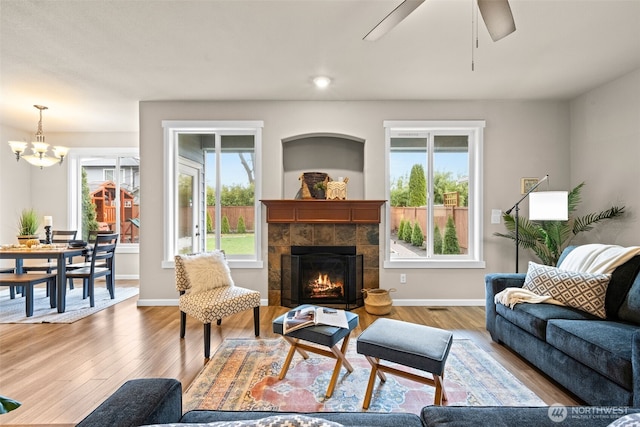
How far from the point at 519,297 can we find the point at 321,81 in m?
2.78

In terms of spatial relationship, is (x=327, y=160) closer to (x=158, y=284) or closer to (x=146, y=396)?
(x=158, y=284)

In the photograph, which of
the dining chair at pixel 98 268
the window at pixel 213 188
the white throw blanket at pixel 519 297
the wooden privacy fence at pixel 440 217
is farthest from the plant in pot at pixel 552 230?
the dining chair at pixel 98 268

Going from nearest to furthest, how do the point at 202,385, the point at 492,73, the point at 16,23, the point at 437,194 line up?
the point at 202,385 → the point at 16,23 → the point at 492,73 → the point at 437,194

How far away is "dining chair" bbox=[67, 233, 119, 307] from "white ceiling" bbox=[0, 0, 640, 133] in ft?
6.00

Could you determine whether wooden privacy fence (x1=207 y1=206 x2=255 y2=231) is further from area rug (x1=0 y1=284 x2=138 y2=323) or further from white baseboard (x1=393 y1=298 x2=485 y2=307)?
white baseboard (x1=393 y1=298 x2=485 y2=307)

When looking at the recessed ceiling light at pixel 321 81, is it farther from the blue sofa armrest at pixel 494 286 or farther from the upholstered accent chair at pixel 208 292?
the blue sofa armrest at pixel 494 286

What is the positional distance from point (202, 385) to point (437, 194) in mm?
3448

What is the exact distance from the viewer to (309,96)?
3.88 metres

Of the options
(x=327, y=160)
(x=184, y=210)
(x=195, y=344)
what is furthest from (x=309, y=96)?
(x=195, y=344)

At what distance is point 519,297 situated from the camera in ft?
8.43

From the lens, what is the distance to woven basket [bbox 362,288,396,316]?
3.67 meters

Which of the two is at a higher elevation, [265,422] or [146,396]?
[265,422]

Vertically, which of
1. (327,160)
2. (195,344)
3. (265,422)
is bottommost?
(195,344)

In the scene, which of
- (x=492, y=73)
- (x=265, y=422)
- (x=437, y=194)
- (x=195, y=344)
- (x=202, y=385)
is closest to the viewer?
(x=265, y=422)
